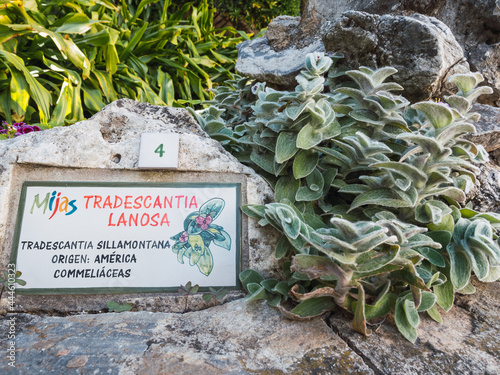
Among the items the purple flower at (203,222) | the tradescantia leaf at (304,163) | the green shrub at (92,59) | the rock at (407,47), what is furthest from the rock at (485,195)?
the green shrub at (92,59)

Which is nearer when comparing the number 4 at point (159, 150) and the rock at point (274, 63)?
the number 4 at point (159, 150)

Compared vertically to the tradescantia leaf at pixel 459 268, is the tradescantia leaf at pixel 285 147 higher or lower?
higher

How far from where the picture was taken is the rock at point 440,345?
1067 millimetres

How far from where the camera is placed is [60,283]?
4.62 feet

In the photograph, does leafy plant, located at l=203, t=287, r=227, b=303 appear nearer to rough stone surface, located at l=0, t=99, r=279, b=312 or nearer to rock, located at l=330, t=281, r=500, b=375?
rough stone surface, located at l=0, t=99, r=279, b=312

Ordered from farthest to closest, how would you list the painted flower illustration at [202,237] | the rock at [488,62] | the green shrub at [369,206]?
the rock at [488,62] < the painted flower illustration at [202,237] < the green shrub at [369,206]

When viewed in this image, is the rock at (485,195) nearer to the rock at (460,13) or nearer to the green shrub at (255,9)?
the rock at (460,13)

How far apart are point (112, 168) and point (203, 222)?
0.44 m

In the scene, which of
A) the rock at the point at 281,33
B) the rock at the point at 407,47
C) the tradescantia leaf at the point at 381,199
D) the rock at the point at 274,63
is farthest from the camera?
the rock at the point at 281,33

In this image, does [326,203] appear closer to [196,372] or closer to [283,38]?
[196,372]

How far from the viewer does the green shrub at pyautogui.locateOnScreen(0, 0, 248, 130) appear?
2984mm

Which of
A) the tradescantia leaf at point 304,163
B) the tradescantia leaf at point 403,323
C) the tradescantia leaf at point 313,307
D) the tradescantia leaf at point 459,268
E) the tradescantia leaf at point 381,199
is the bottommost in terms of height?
the tradescantia leaf at point 403,323

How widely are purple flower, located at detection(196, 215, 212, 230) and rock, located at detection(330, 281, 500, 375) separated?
0.59 metres

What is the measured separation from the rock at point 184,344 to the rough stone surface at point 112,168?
0.11 meters
